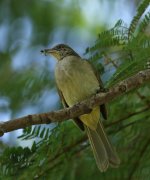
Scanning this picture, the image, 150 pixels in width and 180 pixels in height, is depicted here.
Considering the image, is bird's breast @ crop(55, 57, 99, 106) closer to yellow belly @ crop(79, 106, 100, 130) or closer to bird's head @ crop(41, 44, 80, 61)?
yellow belly @ crop(79, 106, 100, 130)

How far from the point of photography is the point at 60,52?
194 inches

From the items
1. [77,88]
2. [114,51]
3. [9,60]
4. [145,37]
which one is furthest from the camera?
[9,60]

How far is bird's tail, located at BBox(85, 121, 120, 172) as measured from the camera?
12.4 feet

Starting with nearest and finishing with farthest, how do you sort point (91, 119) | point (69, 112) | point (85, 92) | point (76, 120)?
1. point (69, 112)
2. point (76, 120)
3. point (85, 92)
4. point (91, 119)

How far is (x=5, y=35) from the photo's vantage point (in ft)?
18.4

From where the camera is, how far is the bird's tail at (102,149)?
3791 millimetres

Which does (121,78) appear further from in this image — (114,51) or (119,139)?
(119,139)

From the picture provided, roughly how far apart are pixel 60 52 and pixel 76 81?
0.81m

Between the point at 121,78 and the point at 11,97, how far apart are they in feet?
4.11

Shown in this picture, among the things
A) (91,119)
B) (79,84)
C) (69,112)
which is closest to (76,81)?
(79,84)

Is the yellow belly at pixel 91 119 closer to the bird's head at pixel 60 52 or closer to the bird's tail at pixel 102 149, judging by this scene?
the bird's tail at pixel 102 149

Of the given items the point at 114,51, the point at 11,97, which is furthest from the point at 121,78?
the point at 11,97

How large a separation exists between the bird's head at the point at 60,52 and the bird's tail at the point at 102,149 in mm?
911

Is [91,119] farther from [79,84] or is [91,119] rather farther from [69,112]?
[69,112]
